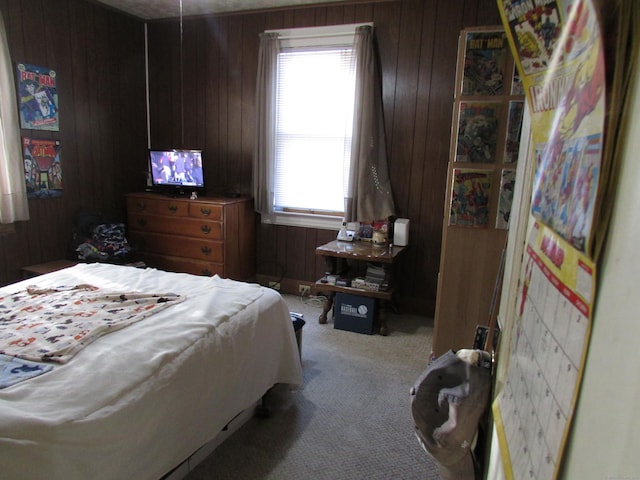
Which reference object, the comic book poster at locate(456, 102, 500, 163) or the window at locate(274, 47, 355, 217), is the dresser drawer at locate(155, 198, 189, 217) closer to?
the window at locate(274, 47, 355, 217)

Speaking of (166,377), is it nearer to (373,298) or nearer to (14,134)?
(373,298)

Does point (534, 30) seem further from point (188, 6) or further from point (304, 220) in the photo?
point (188, 6)

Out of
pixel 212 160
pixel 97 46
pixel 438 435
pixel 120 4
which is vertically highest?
pixel 120 4

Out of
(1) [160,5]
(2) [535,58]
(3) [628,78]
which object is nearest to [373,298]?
(2) [535,58]

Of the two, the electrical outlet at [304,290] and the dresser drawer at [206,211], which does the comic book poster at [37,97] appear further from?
the electrical outlet at [304,290]

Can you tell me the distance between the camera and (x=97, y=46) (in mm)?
3984

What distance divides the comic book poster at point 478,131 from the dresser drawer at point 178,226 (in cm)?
233

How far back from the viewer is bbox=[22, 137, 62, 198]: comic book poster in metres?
3.46

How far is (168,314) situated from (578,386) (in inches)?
64.1

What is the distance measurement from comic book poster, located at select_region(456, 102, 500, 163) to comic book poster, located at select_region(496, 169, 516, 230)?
119 millimetres

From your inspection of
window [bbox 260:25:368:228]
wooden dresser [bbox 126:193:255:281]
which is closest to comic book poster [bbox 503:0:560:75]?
window [bbox 260:25:368:228]

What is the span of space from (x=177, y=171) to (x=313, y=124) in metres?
1.44

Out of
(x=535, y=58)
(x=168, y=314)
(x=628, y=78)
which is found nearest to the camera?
(x=628, y=78)

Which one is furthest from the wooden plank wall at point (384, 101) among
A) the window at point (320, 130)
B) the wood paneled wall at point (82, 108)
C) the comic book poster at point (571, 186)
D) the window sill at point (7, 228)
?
the comic book poster at point (571, 186)
